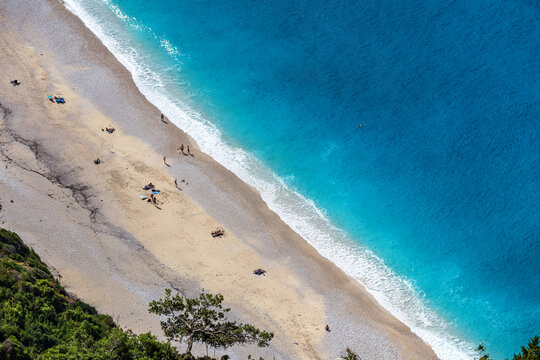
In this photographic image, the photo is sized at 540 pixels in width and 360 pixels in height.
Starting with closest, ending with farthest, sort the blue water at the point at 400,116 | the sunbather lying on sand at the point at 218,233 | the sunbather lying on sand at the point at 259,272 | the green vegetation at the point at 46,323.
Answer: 1. the green vegetation at the point at 46,323
2. the sunbather lying on sand at the point at 259,272
3. the sunbather lying on sand at the point at 218,233
4. the blue water at the point at 400,116

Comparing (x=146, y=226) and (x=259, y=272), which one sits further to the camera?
(x=146, y=226)

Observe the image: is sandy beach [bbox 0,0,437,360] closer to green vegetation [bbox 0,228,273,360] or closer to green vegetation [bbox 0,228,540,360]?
green vegetation [bbox 0,228,273,360]

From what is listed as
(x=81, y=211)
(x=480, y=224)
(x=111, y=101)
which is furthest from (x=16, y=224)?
(x=480, y=224)

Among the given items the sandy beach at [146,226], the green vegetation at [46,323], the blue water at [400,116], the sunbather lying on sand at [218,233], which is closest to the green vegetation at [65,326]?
the green vegetation at [46,323]

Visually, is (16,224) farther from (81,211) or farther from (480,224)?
(480,224)

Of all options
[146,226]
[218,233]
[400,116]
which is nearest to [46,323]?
[146,226]

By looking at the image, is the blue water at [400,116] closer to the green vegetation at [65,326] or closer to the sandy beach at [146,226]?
the sandy beach at [146,226]

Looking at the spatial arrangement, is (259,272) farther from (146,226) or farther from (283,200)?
(146,226)
